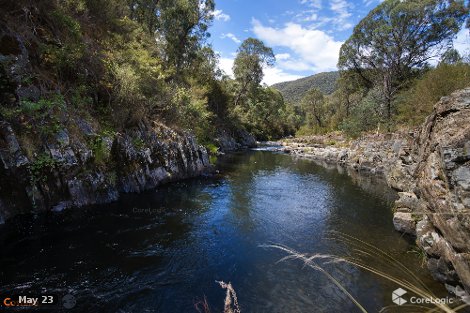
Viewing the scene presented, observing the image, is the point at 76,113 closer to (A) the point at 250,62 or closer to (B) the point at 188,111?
(B) the point at 188,111

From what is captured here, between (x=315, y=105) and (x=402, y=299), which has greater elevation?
(x=315, y=105)

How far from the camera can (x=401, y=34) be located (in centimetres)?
3222

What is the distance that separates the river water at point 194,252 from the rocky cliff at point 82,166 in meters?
0.62

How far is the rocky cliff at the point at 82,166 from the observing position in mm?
9039

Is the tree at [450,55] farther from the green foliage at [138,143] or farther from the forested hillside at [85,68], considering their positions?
the green foliage at [138,143]

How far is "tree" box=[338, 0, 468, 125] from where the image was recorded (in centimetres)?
3088

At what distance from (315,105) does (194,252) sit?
5786 cm

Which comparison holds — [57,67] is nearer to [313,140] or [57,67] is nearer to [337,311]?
[337,311]

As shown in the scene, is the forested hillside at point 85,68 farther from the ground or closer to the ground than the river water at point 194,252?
farther from the ground

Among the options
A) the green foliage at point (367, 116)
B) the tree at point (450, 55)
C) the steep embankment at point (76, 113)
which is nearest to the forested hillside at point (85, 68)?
the steep embankment at point (76, 113)

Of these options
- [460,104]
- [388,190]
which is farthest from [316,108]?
[460,104]

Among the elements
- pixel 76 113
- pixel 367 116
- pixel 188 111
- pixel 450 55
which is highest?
pixel 450 55

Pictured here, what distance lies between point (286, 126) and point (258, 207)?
202ft

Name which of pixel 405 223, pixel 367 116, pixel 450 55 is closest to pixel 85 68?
pixel 405 223
